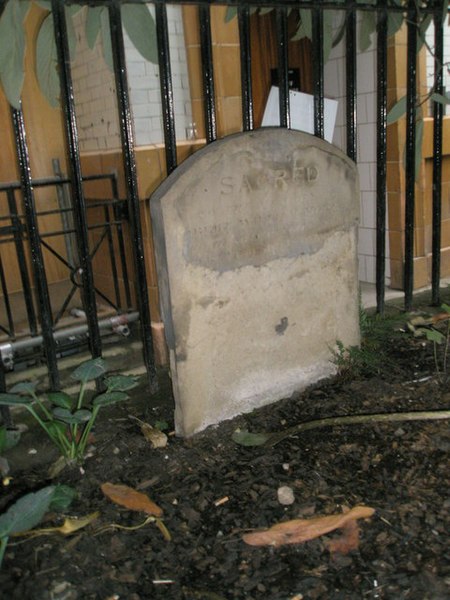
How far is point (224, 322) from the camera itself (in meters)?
2.22

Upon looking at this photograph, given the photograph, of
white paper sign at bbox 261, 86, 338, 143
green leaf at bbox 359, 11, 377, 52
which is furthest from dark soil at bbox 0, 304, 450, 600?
green leaf at bbox 359, 11, 377, 52

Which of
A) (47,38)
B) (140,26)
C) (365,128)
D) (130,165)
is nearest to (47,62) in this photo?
(47,38)

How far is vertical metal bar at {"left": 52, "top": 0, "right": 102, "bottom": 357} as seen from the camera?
2.09m

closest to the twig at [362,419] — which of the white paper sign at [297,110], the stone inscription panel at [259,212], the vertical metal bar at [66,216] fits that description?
the stone inscription panel at [259,212]

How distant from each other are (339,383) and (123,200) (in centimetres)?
211

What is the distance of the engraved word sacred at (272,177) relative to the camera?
2172mm

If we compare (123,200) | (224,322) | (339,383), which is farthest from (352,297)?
(123,200)

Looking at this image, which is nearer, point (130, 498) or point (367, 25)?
point (130, 498)

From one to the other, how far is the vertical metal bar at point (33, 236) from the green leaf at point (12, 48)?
72 mm

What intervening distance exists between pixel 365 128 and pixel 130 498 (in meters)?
3.61

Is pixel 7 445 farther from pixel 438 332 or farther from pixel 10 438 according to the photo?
pixel 438 332

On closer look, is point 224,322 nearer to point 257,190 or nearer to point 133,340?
point 257,190

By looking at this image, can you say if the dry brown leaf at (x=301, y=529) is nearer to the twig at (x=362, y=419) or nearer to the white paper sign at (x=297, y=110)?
the twig at (x=362, y=419)

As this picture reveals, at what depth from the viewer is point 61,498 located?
166 cm
